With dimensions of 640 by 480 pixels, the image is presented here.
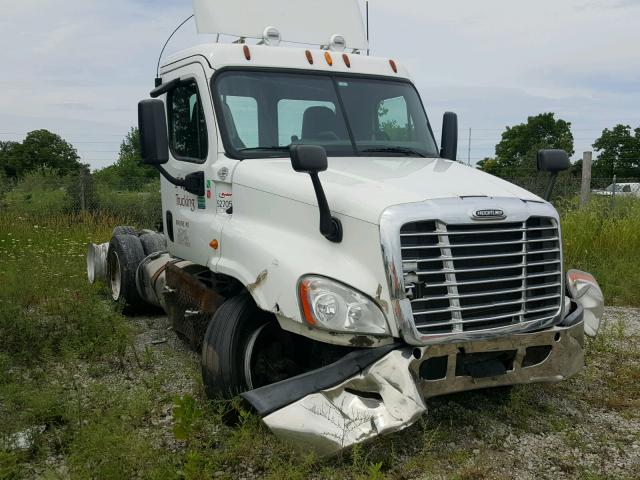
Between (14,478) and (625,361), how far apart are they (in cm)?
494

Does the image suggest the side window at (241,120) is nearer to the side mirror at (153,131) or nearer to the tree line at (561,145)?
the side mirror at (153,131)

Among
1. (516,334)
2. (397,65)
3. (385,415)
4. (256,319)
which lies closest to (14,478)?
(256,319)

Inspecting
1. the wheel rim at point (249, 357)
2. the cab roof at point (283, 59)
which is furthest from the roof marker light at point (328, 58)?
the wheel rim at point (249, 357)

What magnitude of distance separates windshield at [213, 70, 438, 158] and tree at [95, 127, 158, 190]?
2.46ft

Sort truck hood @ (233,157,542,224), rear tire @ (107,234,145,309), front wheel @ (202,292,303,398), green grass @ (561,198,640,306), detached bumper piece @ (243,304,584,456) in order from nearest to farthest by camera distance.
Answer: detached bumper piece @ (243,304,584,456) < truck hood @ (233,157,542,224) < front wheel @ (202,292,303,398) < rear tire @ (107,234,145,309) < green grass @ (561,198,640,306)

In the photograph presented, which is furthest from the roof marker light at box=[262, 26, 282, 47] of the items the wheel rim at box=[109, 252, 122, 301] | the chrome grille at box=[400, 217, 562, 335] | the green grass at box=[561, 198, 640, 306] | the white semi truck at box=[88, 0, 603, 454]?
the green grass at box=[561, 198, 640, 306]

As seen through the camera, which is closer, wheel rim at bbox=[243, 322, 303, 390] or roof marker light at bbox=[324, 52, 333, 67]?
wheel rim at bbox=[243, 322, 303, 390]

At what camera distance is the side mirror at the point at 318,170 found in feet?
13.0

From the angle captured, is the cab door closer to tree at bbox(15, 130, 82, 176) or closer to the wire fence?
the wire fence

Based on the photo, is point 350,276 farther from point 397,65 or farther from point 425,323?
point 397,65

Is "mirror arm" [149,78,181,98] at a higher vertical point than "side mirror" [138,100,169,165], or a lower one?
higher

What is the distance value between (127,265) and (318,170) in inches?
164

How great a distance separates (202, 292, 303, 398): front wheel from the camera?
14.3 ft

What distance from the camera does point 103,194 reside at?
1767 centimetres
